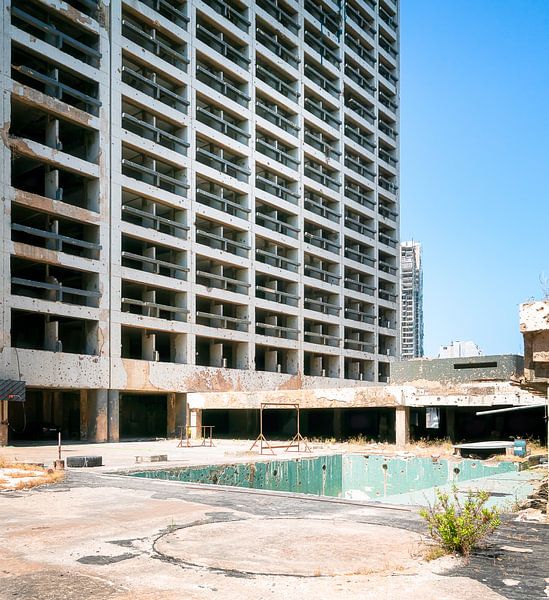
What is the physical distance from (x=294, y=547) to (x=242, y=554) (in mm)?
762

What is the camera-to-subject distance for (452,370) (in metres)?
46.6

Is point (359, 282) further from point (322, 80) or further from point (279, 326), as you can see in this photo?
point (322, 80)

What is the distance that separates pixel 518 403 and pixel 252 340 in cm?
2510

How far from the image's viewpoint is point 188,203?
48406 mm

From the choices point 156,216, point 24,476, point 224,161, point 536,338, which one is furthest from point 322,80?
point 536,338

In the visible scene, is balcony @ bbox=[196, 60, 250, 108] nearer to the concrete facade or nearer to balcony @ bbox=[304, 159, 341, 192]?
balcony @ bbox=[304, 159, 341, 192]

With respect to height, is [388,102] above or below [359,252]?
above

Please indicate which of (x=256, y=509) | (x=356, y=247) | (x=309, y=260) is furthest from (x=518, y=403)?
(x=356, y=247)

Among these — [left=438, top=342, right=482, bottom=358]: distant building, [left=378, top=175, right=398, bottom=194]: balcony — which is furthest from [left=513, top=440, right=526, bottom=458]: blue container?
[left=438, top=342, right=482, bottom=358]: distant building

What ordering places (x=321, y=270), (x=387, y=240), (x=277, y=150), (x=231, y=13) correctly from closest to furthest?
1. (x=231, y=13)
2. (x=277, y=150)
3. (x=321, y=270)
4. (x=387, y=240)

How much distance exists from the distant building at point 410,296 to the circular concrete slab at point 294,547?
5262 inches

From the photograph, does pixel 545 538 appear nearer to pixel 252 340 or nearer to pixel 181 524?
pixel 181 524

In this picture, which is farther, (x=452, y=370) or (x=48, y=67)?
(x=452, y=370)

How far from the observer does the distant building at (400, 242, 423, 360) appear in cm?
14475
